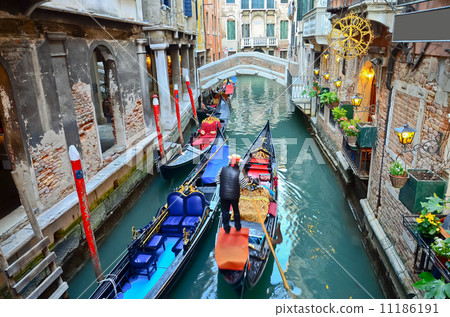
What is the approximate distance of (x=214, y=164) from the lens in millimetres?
8102

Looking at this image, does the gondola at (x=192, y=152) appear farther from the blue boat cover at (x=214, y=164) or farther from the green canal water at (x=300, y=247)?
the blue boat cover at (x=214, y=164)

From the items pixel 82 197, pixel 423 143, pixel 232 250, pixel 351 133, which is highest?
pixel 423 143

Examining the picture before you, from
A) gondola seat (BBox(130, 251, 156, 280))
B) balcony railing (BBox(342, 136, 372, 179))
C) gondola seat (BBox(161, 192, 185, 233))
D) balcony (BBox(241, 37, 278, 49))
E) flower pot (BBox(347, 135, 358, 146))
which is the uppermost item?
balcony (BBox(241, 37, 278, 49))

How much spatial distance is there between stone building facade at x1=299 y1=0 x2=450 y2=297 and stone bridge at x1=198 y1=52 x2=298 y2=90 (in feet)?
24.7

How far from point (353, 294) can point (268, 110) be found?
12452 mm

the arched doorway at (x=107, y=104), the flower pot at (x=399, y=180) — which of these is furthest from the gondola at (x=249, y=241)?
the arched doorway at (x=107, y=104)

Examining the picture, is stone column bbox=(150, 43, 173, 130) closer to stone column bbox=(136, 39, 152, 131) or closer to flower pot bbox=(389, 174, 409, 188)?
stone column bbox=(136, 39, 152, 131)

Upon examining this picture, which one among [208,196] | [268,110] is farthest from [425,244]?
[268,110]

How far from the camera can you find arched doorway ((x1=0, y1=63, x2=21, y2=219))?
4352 mm

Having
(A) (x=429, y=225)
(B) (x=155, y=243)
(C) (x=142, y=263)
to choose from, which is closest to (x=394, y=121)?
(A) (x=429, y=225)

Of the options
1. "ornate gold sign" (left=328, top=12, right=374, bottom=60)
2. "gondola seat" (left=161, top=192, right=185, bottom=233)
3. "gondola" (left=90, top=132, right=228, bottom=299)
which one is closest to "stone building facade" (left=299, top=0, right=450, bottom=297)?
"ornate gold sign" (left=328, top=12, right=374, bottom=60)

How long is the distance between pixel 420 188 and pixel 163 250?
344 cm

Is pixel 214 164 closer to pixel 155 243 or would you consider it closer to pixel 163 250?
pixel 163 250

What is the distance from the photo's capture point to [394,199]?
4.53 m
